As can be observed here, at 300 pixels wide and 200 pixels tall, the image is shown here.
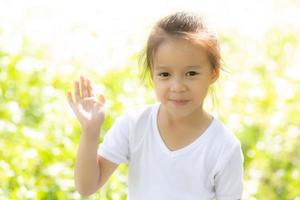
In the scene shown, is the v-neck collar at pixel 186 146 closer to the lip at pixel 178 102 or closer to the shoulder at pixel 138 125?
the shoulder at pixel 138 125

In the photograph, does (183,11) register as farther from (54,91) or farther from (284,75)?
(284,75)

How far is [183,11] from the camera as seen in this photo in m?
2.53

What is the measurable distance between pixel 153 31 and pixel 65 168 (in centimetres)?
135

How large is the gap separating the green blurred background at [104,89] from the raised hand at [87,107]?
0.45 metres

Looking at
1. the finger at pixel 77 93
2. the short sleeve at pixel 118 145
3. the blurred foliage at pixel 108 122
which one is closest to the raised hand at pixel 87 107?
the finger at pixel 77 93

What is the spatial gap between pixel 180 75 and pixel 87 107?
334mm

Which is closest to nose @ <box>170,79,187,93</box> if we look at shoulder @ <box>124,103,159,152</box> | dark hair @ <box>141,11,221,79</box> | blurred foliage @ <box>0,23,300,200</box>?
dark hair @ <box>141,11,221,79</box>

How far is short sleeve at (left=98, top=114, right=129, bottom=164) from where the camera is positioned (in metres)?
2.62

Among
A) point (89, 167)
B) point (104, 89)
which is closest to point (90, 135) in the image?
point (89, 167)

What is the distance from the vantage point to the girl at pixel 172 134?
2.45 m

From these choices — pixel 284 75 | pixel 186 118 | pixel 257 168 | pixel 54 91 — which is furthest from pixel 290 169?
pixel 186 118

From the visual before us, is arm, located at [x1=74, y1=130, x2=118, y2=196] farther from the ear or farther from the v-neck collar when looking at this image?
the ear

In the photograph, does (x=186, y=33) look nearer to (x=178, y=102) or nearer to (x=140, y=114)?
(x=178, y=102)

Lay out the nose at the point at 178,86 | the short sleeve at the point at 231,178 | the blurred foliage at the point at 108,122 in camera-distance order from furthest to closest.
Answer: the blurred foliage at the point at 108,122 < the short sleeve at the point at 231,178 < the nose at the point at 178,86
